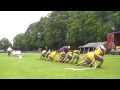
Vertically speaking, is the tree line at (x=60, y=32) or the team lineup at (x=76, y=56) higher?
the tree line at (x=60, y=32)

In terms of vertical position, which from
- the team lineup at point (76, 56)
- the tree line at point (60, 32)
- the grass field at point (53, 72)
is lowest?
the grass field at point (53, 72)

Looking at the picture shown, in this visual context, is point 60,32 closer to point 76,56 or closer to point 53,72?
point 76,56

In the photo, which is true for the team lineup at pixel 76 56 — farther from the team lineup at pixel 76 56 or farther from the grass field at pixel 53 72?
the grass field at pixel 53 72

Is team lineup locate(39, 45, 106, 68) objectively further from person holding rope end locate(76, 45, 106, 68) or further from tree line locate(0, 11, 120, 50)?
tree line locate(0, 11, 120, 50)

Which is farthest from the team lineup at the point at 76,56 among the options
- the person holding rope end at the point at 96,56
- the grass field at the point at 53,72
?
the grass field at the point at 53,72

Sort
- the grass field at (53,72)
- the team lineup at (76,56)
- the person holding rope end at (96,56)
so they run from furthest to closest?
the team lineup at (76,56) < the person holding rope end at (96,56) < the grass field at (53,72)

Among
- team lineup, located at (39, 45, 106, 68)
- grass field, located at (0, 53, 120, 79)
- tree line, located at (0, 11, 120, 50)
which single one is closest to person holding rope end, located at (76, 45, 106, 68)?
team lineup, located at (39, 45, 106, 68)

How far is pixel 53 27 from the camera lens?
20609mm

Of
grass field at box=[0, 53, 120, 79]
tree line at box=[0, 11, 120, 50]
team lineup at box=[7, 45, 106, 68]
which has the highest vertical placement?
tree line at box=[0, 11, 120, 50]
